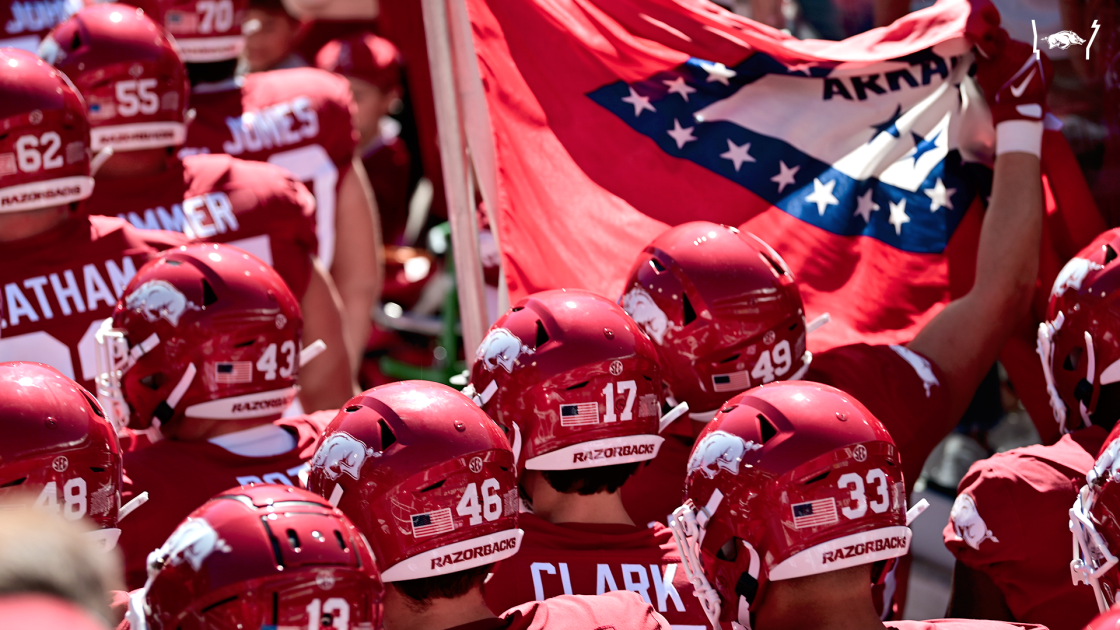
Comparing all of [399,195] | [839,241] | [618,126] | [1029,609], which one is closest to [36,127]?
[618,126]

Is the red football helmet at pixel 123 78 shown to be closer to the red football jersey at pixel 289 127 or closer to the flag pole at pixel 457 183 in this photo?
the red football jersey at pixel 289 127

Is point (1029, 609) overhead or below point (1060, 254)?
below

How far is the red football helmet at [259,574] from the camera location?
2141mm

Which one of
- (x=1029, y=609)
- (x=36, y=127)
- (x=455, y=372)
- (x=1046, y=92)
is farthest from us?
(x=455, y=372)

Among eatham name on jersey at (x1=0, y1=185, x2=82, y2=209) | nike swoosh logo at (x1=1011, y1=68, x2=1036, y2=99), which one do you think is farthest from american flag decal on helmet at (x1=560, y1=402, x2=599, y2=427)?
nike swoosh logo at (x1=1011, y1=68, x2=1036, y2=99)

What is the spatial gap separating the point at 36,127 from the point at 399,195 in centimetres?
537

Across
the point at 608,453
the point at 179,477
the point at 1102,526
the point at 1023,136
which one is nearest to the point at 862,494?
the point at 1102,526

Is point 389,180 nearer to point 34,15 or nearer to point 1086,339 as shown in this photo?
point 34,15

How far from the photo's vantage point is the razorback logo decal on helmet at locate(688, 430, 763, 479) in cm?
272

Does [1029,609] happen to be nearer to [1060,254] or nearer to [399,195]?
[1060,254]

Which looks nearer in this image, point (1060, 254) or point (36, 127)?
point (36, 127)

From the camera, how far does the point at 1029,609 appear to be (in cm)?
334

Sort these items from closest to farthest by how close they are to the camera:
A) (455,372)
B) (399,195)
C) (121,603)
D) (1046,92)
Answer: (121,603), (1046,92), (455,372), (399,195)

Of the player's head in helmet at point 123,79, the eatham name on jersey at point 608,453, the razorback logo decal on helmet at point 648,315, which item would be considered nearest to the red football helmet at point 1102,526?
the eatham name on jersey at point 608,453
